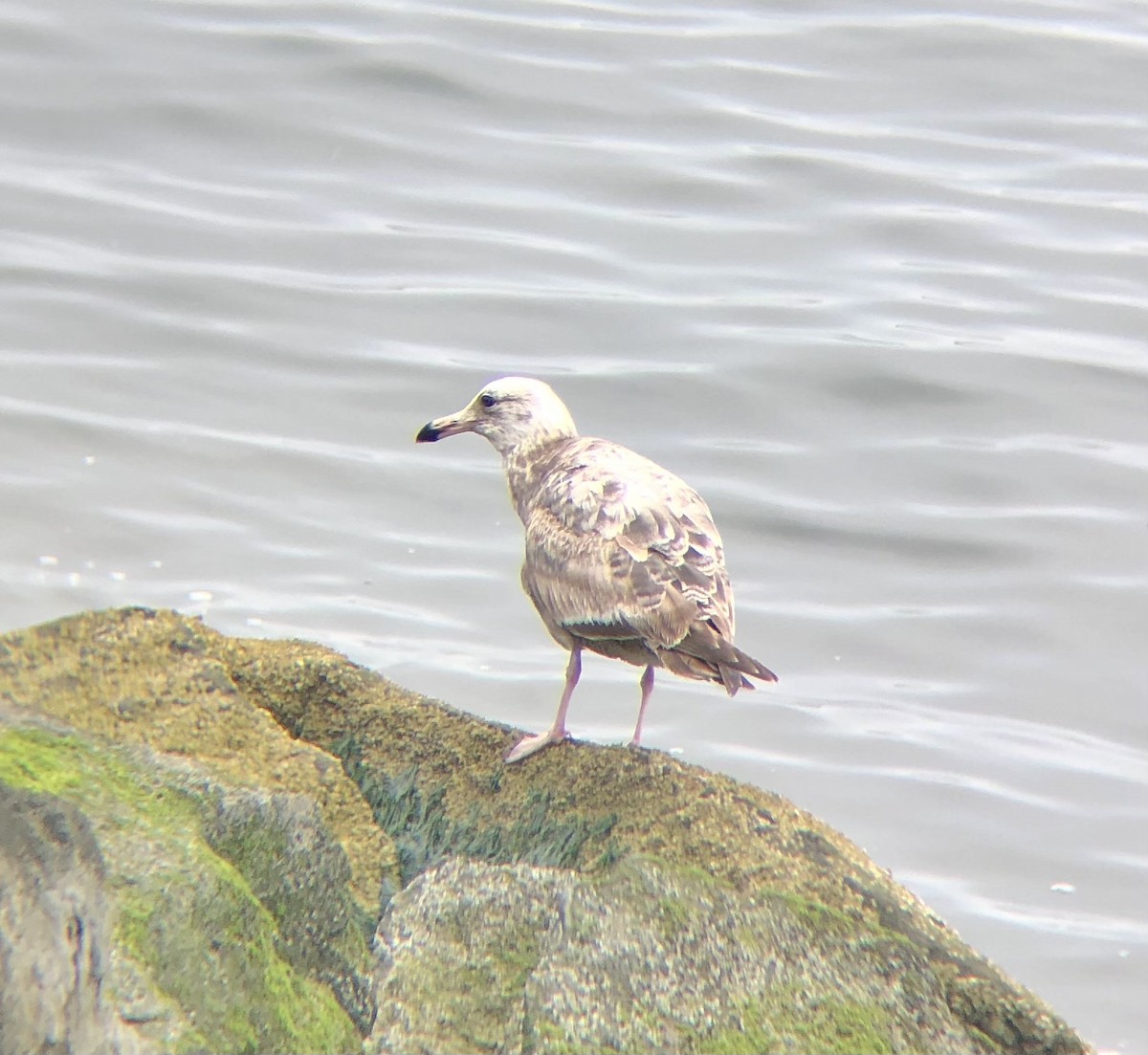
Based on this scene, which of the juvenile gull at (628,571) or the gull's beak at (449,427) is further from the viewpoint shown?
the gull's beak at (449,427)

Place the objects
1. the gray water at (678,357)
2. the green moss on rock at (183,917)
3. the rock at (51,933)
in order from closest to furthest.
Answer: the rock at (51,933) < the green moss on rock at (183,917) < the gray water at (678,357)

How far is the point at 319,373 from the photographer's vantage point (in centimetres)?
1213

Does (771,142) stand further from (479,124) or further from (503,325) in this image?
(503,325)

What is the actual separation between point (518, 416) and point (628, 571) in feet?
4.58

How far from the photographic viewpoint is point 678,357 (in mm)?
12648

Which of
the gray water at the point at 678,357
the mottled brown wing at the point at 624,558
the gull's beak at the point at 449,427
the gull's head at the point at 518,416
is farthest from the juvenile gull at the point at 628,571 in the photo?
the gray water at the point at 678,357

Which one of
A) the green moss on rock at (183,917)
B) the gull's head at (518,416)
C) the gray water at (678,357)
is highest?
the gull's head at (518,416)

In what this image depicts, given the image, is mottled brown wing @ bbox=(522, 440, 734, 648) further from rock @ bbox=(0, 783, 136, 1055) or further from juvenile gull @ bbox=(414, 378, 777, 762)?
rock @ bbox=(0, 783, 136, 1055)

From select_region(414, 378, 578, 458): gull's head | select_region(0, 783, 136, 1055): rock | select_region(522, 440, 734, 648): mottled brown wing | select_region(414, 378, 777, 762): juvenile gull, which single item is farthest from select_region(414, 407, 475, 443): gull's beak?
select_region(0, 783, 136, 1055): rock

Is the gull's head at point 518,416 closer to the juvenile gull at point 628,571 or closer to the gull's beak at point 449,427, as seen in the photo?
the gull's beak at point 449,427

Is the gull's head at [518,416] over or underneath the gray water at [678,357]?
over

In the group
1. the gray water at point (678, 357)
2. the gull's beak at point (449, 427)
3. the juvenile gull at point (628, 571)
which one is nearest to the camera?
the juvenile gull at point (628, 571)

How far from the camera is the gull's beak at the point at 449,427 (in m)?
6.69

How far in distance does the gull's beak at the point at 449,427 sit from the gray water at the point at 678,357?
7.76 ft
